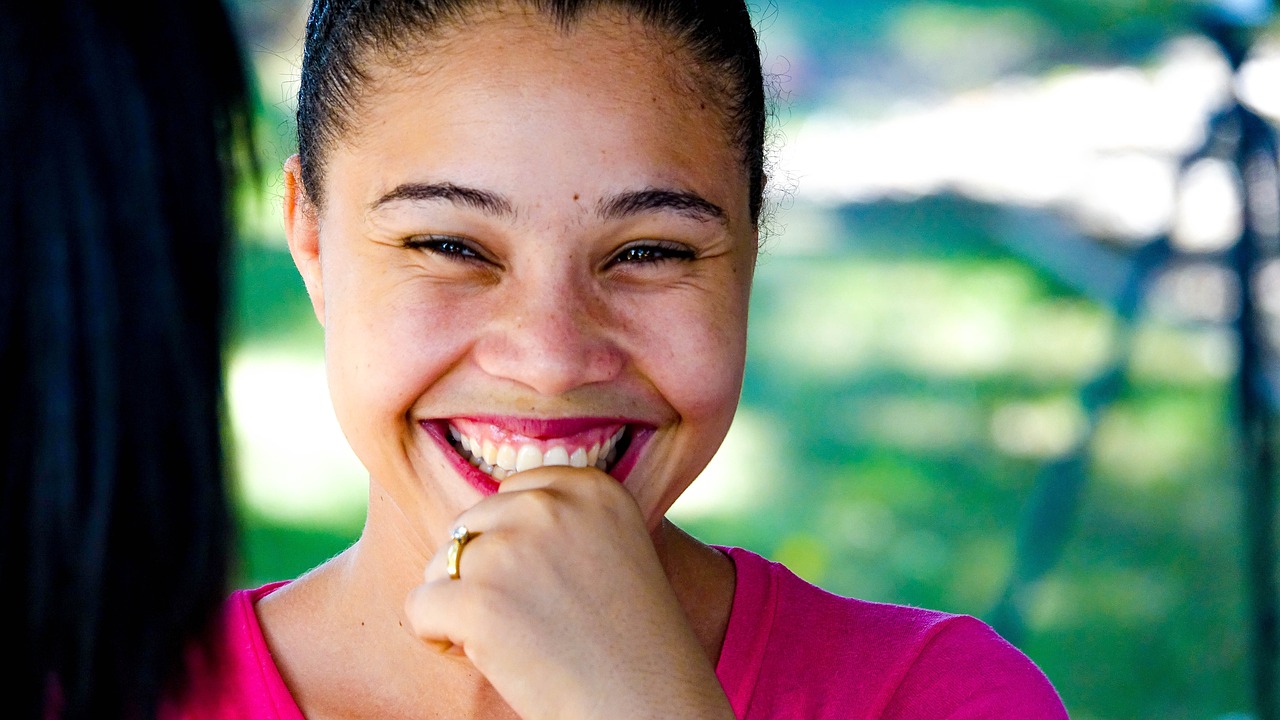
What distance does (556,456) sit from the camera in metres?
1.47

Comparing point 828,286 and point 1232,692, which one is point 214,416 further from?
point 1232,692

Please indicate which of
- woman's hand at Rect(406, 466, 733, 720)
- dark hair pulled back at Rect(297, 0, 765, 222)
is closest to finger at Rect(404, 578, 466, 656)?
woman's hand at Rect(406, 466, 733, 720)

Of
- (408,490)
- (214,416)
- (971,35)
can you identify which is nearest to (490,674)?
(408,490)

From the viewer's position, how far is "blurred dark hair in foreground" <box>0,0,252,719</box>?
0.73 metres

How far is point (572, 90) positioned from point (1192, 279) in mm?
2957

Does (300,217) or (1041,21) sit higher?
(1041,21)

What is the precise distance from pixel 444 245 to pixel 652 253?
0.23 metres

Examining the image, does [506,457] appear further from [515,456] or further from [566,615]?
[566,615]

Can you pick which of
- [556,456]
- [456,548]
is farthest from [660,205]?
[456,548]

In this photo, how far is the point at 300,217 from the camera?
5.53 feet

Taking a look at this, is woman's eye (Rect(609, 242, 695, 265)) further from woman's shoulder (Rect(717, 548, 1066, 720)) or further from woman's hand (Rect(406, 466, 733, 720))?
woman's shoulder (Rect(717, 548, 1066, 720))

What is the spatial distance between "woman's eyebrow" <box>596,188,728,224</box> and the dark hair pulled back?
0.12 meters

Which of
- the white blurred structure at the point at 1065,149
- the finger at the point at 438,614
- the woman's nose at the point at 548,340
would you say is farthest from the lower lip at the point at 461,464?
the white blurred structure at the point at 1065,149

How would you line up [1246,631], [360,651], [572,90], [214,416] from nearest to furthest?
[214,416], [572,90], [360,651], [1246,631]
